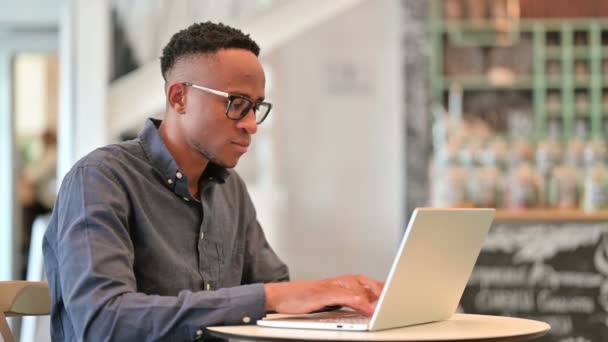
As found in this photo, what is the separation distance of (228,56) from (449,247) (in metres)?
0.59

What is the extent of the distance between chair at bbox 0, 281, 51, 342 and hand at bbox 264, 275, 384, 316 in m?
0.58

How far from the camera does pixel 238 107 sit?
194 cm

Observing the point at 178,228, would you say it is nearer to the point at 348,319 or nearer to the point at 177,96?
the point at 177,96

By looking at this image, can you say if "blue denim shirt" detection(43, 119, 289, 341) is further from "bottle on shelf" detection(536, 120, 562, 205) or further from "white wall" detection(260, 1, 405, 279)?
"bottle on shelf" detection(536, 120, 562, 205)

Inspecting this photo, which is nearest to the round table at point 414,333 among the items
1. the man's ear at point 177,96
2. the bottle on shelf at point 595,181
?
the man's ear at point 177,96

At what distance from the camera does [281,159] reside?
5988 mm

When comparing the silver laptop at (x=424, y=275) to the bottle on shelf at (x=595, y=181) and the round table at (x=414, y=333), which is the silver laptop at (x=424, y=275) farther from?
the bottle on shelf at (x=595, y=181)

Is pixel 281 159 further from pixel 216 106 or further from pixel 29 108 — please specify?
pixel 216 106

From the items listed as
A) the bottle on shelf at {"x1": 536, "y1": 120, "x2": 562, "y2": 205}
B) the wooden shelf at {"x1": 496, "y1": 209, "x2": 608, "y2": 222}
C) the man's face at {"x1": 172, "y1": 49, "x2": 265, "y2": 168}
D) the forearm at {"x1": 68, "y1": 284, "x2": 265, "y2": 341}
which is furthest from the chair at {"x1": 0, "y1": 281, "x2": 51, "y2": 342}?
the bottle on shelf at {"x1": 536, "y1": 120, "x2": 562, "y2": 205}

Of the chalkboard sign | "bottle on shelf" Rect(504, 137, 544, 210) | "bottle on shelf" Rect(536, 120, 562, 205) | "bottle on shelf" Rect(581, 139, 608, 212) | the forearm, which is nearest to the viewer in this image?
the forearm

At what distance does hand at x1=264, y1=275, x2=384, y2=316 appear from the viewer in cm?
172

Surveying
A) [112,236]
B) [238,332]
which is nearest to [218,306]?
[238,332]

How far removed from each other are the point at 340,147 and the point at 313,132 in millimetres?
188

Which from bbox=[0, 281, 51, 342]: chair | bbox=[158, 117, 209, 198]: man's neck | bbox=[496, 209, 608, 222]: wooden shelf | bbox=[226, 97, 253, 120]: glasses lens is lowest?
bbox=[496, 209, 608, 222]: wooden shelf
